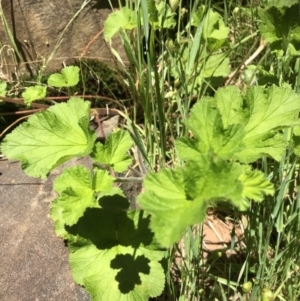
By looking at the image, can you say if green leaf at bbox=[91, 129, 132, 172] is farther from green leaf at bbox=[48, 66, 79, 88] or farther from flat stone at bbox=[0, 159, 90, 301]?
green leaf at bbox=[48, 66, 79, 88]

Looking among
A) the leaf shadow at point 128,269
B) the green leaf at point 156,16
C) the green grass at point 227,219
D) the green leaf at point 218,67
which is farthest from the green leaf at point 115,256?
the green leaf at point 218,67

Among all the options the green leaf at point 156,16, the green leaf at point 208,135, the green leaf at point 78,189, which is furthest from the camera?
the green leaf at point 156,16

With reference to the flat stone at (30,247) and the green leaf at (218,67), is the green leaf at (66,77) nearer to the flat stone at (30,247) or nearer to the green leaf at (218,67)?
the flat stone at (30,247)

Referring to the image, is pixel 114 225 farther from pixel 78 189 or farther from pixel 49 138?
pixel 49 138

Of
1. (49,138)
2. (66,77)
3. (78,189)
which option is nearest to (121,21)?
(66,77)

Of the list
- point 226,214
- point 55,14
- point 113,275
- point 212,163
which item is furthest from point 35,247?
point 55,14

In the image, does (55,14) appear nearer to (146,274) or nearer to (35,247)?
(35,247)

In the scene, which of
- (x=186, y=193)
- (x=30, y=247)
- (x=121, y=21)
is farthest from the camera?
(x=121, y=21)
